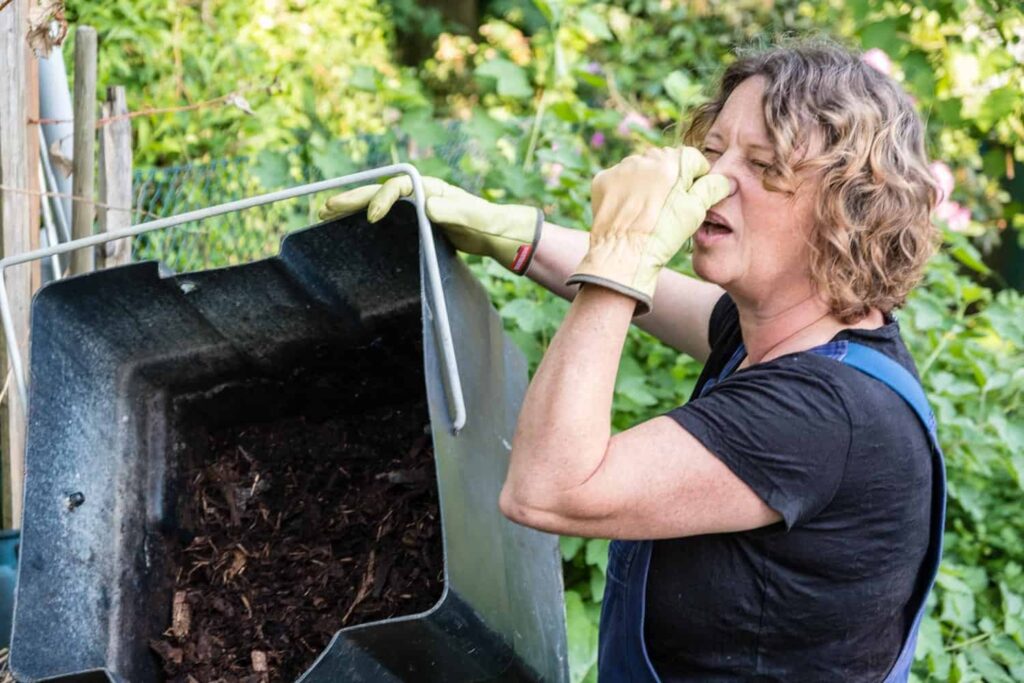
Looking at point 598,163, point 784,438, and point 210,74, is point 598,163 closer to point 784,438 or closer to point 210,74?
point 210,74

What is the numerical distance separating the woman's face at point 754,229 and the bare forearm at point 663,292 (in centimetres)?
34

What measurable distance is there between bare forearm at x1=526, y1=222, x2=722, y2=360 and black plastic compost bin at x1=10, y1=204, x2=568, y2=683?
0.51 feet

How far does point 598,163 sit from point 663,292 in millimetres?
1711

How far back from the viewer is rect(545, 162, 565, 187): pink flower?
109 inches

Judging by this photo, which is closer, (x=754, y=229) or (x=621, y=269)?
(x=621, y=269)

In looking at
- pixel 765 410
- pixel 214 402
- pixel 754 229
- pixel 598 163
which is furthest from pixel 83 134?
pixel 598 163

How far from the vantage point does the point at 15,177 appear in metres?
1.81

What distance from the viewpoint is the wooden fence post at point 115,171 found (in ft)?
6.82

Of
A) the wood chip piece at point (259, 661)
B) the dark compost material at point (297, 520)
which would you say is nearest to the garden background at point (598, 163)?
the dark compost material at point (297, 520)

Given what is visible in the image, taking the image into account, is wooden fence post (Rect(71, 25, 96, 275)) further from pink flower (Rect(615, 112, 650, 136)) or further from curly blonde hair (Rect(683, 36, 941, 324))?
pink flower (Rect(615, 112, 650, 136))

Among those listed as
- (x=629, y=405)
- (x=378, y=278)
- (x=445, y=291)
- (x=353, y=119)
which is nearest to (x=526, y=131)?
(x=629, y=405)

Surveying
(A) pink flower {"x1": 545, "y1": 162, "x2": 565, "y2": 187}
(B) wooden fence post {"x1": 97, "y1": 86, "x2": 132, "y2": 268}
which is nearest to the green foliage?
(A) pink flower {"x1": 545, "y1": 162, "x2": 565, "y2": 187}

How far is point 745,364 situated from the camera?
1.57 m

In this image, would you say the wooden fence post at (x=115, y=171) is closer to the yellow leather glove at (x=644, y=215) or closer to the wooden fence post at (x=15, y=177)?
the wooden fence post at (x=15, y=177)
